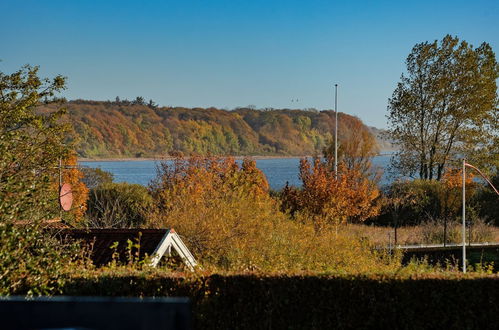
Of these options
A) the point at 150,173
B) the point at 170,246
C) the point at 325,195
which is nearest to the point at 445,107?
the point at 325,195

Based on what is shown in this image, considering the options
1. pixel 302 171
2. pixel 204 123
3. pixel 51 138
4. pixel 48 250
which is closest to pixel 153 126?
pixel 204 123

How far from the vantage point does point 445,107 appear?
45.5 m

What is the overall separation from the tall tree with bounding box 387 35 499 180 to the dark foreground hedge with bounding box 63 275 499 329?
116 ft

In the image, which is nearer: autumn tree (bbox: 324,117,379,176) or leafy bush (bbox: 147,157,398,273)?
leafy bush (bbox: 147,157,398,273)

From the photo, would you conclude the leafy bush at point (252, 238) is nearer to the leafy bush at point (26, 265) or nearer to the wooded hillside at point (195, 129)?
the leafy bush at point (26, 265)

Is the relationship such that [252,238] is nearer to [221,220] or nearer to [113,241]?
[221,220]

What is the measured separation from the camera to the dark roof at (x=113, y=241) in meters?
14.4

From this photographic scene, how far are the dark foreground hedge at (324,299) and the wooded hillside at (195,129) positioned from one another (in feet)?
347

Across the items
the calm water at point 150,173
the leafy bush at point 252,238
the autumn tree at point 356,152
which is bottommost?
the calm water at point 150,173

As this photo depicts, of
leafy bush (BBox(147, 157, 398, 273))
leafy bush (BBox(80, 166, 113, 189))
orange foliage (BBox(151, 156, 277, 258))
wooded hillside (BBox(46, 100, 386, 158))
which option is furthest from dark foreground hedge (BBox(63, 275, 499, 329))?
wooded hillside (BBox(46, 100, 386, 158))

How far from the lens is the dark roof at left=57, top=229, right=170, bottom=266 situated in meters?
14.4

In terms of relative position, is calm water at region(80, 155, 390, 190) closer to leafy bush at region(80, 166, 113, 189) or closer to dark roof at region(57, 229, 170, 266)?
leafy bush at region(80, 166, 113, 189)

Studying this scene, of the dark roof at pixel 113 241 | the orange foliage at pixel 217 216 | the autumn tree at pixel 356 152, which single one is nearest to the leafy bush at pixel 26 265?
the dark roof at pixel 113 241

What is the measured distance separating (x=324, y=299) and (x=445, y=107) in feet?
121
